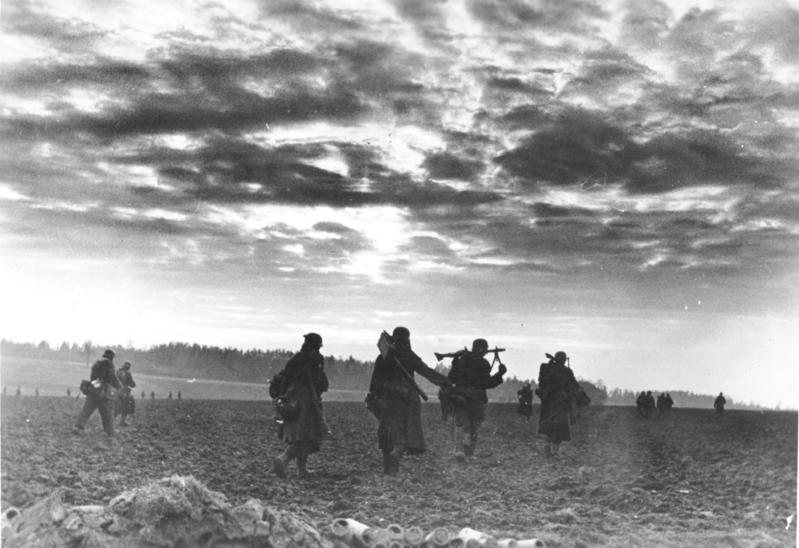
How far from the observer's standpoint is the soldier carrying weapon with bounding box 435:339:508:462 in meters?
11.6

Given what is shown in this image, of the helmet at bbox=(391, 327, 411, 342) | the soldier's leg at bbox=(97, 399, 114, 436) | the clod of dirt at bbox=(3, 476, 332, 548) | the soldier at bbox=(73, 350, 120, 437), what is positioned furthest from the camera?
the soldier's leg at bbox=(97, 399, 114, 436)

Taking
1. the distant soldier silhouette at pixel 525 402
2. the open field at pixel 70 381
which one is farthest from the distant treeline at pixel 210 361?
the distant soldier silhouette at pixel 525 402

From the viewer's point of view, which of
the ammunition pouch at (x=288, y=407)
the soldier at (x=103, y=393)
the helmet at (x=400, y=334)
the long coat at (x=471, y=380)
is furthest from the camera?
the soldier at (x=103, y=393)

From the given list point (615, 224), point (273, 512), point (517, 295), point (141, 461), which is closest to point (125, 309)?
point (141, 461)

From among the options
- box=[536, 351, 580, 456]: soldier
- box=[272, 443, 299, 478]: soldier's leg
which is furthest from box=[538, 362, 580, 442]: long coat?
box=[272, 443, 299, 478]: soldier's leg

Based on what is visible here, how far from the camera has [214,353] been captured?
13.0m

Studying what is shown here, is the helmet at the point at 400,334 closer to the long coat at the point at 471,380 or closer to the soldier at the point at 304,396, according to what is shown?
the soldier at the point at 304,396

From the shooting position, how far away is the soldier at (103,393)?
1229cm

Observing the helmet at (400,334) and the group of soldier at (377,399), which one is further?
the helmet at (400,334)

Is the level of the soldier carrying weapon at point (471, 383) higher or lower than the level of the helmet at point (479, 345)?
lower

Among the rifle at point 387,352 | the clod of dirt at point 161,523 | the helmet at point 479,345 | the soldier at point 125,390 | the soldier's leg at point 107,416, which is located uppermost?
the helmet at point 479,345

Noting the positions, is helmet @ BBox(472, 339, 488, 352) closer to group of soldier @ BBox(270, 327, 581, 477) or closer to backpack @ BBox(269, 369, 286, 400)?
group of soldier @ BBox(270, 327, 581, 477)

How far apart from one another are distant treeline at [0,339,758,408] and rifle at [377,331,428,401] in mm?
954

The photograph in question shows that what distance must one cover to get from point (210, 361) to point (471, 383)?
4.57 meters
